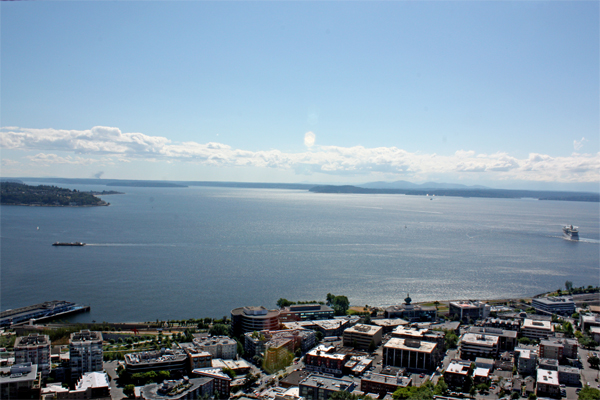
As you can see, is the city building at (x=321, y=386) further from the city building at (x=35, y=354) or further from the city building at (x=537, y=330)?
the city building at (x=537, y=330)

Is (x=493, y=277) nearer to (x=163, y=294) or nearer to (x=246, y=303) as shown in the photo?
(x=246, y=303)

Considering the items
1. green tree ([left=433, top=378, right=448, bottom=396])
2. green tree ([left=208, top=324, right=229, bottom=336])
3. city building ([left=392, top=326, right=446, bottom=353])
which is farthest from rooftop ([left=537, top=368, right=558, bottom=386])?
green tree ([left=208, top=324, right=229, bottom=336])

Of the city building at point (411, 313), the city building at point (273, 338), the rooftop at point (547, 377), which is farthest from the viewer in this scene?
the city building at point (411, 313)

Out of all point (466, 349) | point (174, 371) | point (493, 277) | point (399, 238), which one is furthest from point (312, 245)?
point (174, 371)

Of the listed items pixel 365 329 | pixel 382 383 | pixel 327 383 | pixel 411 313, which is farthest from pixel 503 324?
pixel 327 383

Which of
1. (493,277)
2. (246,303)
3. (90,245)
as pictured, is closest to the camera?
(246,303)

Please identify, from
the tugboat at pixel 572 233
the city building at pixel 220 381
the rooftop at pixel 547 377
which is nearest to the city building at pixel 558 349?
the rooftop at pixel 547 377

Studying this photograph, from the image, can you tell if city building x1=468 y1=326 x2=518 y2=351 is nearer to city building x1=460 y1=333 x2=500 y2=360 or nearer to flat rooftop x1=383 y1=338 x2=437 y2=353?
city building x1=460 y1=333 x2=500 y2=360
